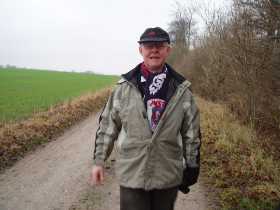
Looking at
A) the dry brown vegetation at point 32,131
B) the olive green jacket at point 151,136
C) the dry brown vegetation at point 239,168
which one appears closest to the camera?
the olive green jacket at point 151,136

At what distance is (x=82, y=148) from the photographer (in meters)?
11.0

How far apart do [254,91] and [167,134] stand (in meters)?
7.62

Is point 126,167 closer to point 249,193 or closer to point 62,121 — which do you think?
point 249,193

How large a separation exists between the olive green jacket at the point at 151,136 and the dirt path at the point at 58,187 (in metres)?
3.32

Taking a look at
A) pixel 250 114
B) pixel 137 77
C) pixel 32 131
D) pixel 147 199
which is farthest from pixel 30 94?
pixel 147 199

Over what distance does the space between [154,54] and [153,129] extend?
622 millimetres

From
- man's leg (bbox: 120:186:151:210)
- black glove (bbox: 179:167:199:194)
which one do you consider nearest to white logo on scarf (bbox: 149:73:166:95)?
black glove (bbox: 179:167:199:194)

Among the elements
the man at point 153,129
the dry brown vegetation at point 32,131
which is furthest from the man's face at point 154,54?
the dry brown vegetation at point 32,131

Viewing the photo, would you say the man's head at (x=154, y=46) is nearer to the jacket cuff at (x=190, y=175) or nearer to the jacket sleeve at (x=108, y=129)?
the jacket sleeve at (x=108, y=129)

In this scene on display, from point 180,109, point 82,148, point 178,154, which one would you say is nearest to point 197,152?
point 178,154

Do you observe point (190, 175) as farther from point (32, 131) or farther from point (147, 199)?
point (32, 131)

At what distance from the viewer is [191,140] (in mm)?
3219

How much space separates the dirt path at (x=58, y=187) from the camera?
6.43 metres

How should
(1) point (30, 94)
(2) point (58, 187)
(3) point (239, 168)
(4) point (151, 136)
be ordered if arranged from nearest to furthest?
(4) point (151, 136)
(2) point (58, 187)
(3) point (239, 168)
(1) point (30, 94)
